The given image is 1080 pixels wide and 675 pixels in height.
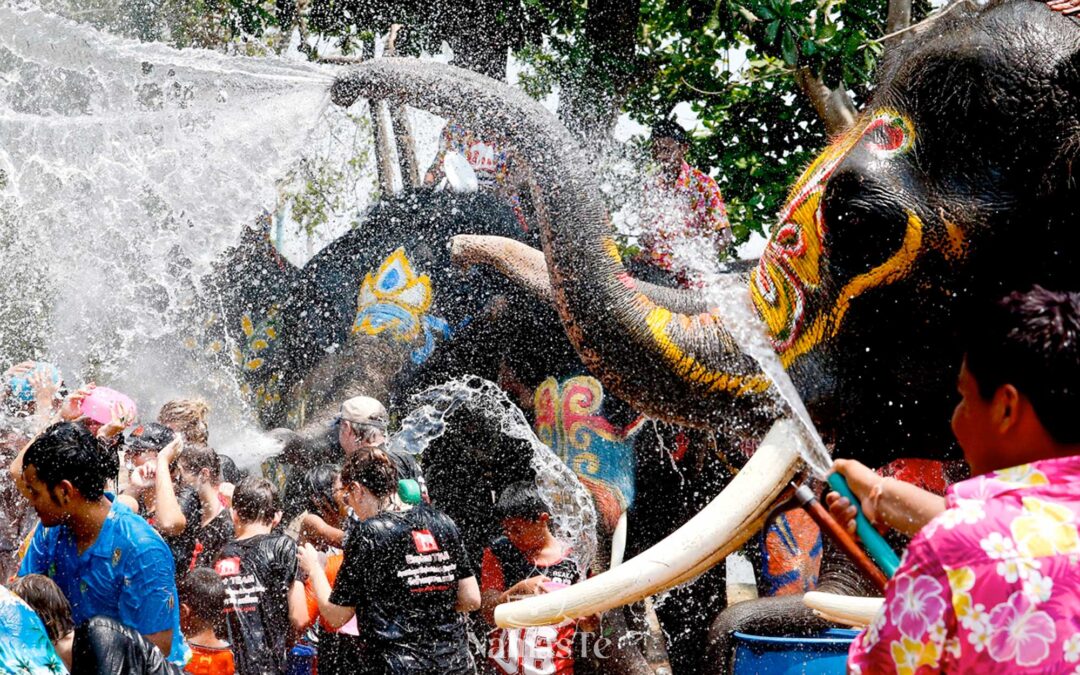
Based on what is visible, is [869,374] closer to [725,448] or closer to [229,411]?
[725,448]

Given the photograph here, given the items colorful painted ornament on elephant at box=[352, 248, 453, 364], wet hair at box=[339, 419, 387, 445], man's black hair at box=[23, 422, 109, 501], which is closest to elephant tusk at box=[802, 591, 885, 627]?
man's black hair at box=[23, 422, 109, 501]

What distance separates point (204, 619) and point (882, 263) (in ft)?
9.06

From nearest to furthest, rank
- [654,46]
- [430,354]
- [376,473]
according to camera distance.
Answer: [376,473] → [430,354] → [654,46]

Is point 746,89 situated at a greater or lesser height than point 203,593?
greater

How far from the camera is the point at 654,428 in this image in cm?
615

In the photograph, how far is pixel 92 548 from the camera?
376 centimetres

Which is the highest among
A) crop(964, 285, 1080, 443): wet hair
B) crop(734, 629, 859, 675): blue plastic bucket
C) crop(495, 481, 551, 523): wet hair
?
crop(964, 285, 1080, 443): wet hair

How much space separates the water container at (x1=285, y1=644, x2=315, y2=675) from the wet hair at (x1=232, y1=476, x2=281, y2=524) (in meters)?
0.60

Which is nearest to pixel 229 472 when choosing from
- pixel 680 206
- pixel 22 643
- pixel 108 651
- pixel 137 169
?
pixel 137 169

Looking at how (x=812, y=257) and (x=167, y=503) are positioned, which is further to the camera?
(x=167, y=503)

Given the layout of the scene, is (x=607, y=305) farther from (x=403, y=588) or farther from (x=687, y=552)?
(x=403, y=588)

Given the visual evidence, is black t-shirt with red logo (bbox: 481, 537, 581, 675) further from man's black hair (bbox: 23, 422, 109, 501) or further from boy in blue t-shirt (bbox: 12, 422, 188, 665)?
man's black hair (bbox: 23, 422, 109, 501)

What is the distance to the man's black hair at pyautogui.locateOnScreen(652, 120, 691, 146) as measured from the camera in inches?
273

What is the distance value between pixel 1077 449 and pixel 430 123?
7.00 metres
